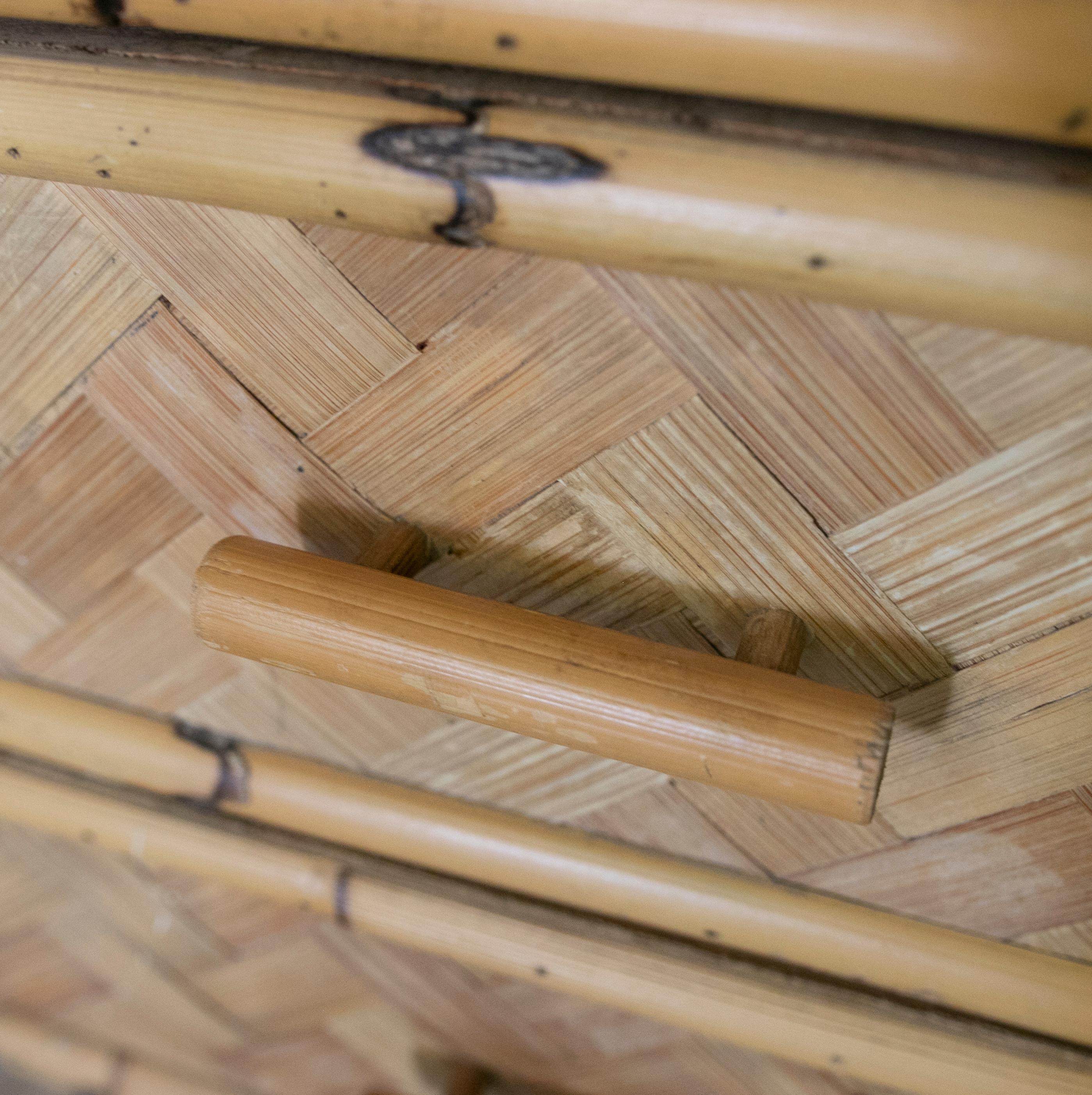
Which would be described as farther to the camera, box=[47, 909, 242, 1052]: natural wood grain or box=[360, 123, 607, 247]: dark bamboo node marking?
box=[47, 909, 242, 1052]: natural wood grain

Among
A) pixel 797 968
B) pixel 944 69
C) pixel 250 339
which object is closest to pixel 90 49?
pixel 250 339

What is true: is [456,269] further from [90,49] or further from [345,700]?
[345,700]

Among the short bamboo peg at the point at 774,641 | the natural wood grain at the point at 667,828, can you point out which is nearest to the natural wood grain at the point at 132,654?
the natural wood grain at the point at 667,828

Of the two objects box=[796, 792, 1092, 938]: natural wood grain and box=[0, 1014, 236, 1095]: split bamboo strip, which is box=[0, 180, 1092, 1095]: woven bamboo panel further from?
box=[0, 1014, 236, 1095]: split bamboo strip

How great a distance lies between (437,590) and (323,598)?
0.20 ft

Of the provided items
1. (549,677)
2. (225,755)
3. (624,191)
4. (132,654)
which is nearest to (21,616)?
(132,654)

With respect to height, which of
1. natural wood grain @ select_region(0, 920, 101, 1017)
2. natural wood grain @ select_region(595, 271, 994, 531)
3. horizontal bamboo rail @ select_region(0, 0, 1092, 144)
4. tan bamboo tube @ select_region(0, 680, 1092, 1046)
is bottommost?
natural wood grain @ select_region(0, 920, 101, 1017)

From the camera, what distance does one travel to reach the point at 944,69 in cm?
32

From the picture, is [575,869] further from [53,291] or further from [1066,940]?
[53,291]

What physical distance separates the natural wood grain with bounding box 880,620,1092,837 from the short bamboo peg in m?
0.08

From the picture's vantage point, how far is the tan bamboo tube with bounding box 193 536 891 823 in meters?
0.41

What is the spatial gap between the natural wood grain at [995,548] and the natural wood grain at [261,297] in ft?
0.93

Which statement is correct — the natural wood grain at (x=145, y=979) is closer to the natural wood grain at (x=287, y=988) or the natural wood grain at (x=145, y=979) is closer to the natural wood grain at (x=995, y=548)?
the natural wood grain at (x=287, y=988)

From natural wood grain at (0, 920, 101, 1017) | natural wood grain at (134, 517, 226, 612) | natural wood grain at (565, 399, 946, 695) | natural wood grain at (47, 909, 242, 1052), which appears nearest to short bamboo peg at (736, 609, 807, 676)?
natural wood grain at (565, 399, 946, 695)
